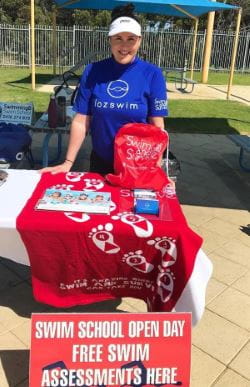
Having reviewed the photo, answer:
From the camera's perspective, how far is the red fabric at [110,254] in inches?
74.4

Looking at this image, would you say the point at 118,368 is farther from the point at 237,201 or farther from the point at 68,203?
the point at 237,201

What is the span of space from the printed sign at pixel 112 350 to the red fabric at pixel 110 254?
28cm

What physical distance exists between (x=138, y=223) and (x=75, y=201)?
0.35 m

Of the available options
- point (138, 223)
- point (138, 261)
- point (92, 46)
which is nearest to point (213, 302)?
point (138, 261)

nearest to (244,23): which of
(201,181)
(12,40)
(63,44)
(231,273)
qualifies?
(63,44)

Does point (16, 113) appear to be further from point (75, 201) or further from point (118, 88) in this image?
point (75, 201)

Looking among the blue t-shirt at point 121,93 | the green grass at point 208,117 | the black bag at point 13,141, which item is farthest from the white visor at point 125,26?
the green grass at point 208,117

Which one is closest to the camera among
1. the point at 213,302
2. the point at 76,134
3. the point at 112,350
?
the point at 112,350

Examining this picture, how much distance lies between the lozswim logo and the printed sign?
123cm

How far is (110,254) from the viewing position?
1954 mm

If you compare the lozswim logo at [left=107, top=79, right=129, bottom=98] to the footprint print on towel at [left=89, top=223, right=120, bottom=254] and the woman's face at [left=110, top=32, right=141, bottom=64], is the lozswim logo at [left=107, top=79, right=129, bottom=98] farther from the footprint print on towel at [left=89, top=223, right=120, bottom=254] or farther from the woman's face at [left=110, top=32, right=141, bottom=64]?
the footprint print on towel at [left=89, top=223, right=120, bottom=254]

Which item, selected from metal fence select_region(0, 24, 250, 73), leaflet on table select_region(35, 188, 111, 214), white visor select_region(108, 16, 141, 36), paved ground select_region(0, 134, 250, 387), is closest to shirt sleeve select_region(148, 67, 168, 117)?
white visor select_region(108, 16, 141, 36)

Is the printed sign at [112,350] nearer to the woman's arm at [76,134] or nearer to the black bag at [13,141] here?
the woman's arm at [76,134]

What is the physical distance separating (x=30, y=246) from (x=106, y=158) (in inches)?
34.1
